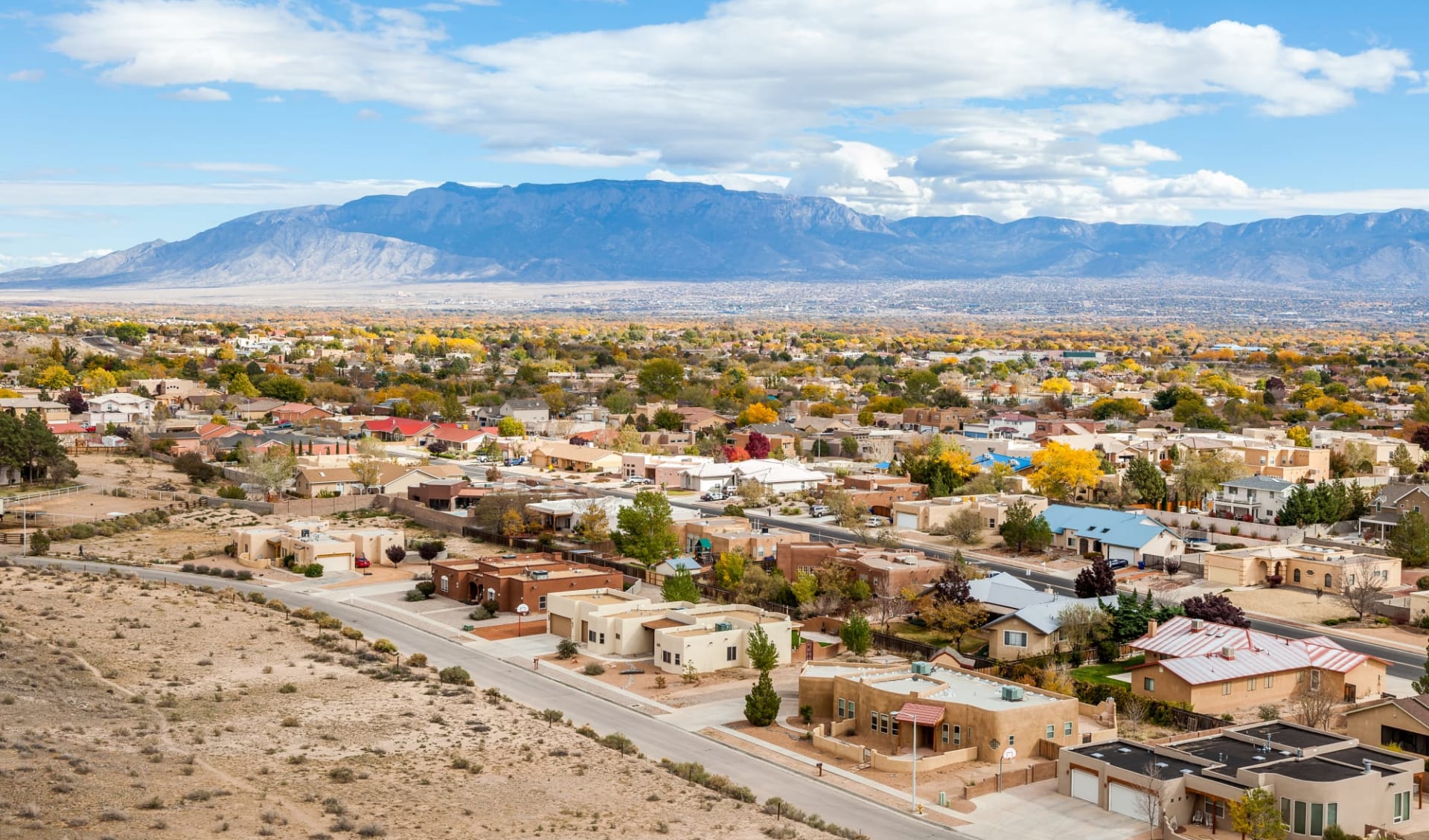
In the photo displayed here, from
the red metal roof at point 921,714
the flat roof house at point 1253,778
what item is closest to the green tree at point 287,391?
the red metal roof at point 921,714

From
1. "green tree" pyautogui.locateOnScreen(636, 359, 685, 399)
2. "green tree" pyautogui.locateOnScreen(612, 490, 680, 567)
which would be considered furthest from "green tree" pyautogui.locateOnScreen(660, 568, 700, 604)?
"green tree" pyautogui.locateOnScreen(636, 359, 685, 399)

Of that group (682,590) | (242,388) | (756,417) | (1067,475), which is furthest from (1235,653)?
(242,388)

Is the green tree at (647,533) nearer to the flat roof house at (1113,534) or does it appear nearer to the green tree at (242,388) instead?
the flat roof house at (1113,534)

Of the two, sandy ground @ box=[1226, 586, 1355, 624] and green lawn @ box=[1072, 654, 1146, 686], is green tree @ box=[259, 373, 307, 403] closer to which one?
sandy ground @ box=[1226, 586, 1355, 624]

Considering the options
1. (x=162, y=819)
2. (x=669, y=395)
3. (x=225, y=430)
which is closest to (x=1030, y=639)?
(x=162, y=819)

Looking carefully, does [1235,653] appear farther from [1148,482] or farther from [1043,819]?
[1148,482]

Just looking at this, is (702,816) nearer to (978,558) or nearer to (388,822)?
(388,822)
